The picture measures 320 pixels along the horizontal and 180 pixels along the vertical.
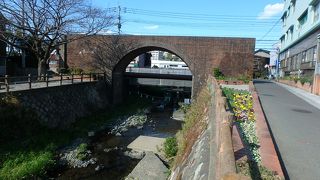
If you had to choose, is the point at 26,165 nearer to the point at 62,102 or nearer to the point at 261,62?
the point at 62,102

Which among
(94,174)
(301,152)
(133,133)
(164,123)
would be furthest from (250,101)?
(164,123)

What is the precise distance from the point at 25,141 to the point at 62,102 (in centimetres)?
678

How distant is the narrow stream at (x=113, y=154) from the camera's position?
13.8 m

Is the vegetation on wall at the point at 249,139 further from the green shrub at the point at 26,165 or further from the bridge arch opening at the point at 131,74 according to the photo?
the bridge arch opening at the point at 131,74

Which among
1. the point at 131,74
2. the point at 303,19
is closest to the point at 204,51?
the point at 303,19

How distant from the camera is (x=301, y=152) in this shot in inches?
275

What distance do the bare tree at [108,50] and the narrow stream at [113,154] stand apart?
802 cm

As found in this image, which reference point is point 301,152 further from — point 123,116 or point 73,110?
point 123,116

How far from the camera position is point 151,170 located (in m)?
12.9

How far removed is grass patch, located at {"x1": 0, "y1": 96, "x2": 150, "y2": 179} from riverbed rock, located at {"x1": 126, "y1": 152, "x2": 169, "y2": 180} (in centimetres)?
384

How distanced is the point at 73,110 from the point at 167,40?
37.8 feet

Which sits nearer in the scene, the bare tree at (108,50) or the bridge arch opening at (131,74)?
the bridge arch opening at (131,74)

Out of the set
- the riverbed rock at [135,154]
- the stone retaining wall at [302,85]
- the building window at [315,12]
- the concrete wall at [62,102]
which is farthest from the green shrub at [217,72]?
the riverbed rock at [135,154]

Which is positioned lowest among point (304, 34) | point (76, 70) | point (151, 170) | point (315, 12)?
point (151, 170)
